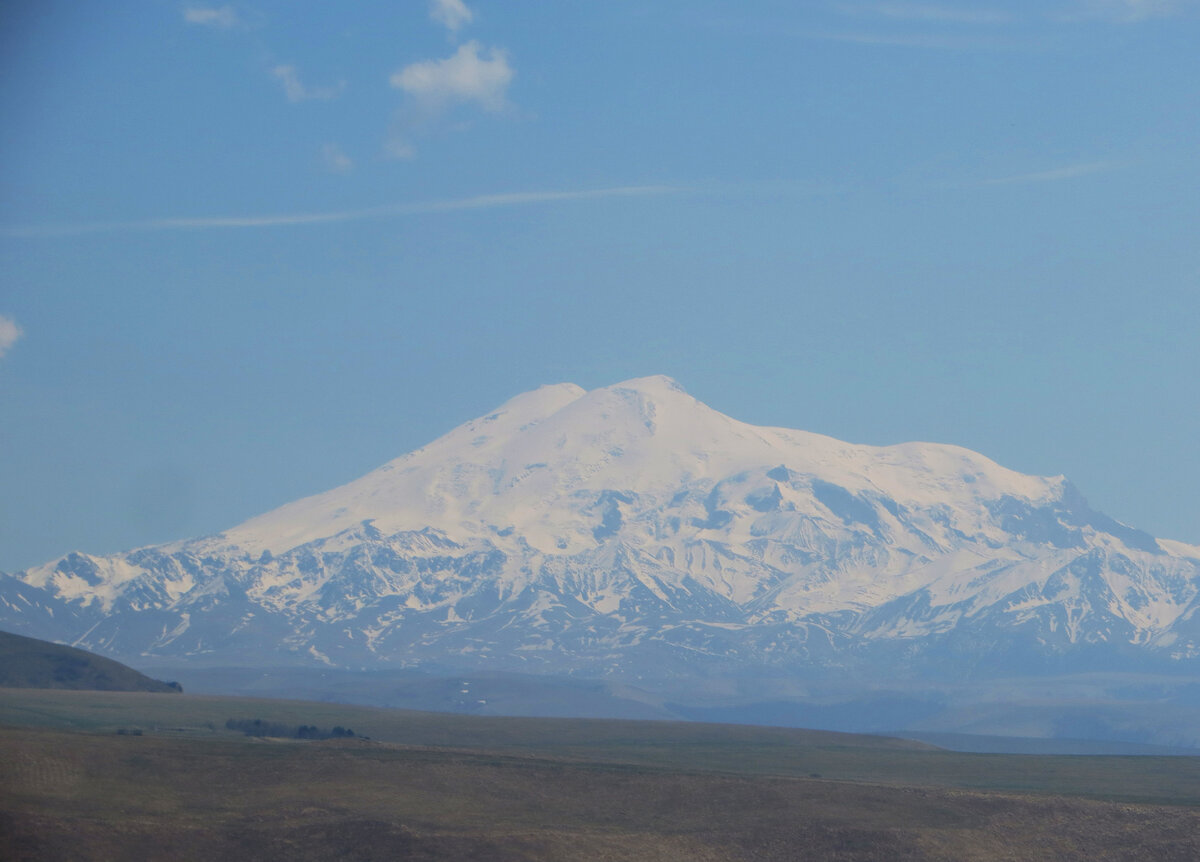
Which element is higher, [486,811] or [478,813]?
[486,811]

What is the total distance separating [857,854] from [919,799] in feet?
65.1

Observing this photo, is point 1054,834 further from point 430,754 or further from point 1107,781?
point 430,754

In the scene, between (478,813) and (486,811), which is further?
(486,811)

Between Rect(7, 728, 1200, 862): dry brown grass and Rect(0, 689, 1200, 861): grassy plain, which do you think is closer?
Rect(7, 728, 1200, 862): dry brown grass

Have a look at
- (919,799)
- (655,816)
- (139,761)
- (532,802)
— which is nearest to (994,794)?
(919,799)

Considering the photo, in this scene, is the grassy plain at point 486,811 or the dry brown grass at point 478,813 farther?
the grassy plain at point 486,811

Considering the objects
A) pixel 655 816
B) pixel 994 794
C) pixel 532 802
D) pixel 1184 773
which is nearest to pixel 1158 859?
pixel 994 794

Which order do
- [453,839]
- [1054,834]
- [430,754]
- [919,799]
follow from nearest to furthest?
[453,839] < [1054,834] < [919,799] < [430,754]

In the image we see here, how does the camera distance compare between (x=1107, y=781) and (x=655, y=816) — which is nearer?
(x=655, y=816)

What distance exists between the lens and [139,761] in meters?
153

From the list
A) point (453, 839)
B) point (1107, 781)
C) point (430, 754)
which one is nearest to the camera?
point (453, 839)

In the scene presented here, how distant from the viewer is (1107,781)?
609ft

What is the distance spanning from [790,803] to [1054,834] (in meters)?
22.8

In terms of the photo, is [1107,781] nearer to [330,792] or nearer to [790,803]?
[790,803]
